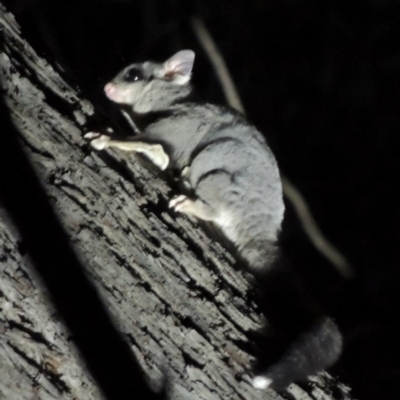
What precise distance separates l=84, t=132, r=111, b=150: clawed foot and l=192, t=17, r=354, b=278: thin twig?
83.1 inches

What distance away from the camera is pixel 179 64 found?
9.91ft

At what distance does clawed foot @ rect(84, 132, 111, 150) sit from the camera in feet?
6.28

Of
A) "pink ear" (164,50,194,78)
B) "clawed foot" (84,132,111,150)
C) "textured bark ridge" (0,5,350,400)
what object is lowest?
"textured bark ridge" (0,5,350,400)

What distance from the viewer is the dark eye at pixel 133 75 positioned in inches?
117

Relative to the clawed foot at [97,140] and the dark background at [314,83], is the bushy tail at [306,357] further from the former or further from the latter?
the dark background at [314,83]

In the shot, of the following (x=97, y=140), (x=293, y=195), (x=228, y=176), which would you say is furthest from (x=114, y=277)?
(x=293, y=195)

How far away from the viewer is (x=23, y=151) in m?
1.68

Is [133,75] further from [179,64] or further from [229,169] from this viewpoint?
[229,169]

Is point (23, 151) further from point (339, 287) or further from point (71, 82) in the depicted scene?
point (339, 287)

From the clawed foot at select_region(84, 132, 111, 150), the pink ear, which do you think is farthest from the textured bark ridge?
the pink ear

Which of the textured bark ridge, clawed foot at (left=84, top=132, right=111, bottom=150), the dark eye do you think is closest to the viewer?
the textured bark ridge

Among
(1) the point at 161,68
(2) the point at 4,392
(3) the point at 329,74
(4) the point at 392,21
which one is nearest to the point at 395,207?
(3) the point at 329,74

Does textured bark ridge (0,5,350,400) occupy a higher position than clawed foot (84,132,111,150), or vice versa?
clawed foot (84,132,111,150)

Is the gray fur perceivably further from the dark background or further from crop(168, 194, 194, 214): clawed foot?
the dark background
